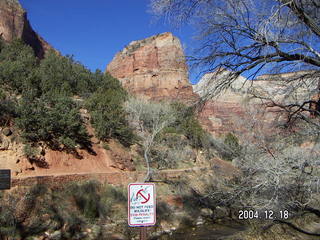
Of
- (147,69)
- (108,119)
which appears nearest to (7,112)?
(108,119)

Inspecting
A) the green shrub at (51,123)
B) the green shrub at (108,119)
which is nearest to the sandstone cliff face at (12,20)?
the green shrub at (108,119)

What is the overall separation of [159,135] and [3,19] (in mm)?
27898

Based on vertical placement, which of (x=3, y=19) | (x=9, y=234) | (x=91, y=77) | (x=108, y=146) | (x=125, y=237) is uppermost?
(x=3, y=19)

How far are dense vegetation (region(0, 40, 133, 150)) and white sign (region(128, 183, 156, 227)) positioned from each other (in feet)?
45.7

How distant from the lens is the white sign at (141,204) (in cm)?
386

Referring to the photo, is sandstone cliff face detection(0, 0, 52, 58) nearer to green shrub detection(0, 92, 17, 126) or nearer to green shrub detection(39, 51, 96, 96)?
green shrub detection(39, 51, 96, 96)

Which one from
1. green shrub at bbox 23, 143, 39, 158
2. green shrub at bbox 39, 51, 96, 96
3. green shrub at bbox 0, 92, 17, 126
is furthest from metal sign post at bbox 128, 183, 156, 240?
green shrub at bbox 39, 51, 96, 96

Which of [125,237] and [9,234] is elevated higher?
[9,234]

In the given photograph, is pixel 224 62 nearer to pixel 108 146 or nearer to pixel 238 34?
pixel 238 34

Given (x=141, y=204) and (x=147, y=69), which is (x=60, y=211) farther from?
(x=147, y=69)

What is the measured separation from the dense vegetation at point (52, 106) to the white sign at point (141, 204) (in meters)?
13.9

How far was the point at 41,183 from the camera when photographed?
13578mm

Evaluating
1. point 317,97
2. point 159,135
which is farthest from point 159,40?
point 317,97

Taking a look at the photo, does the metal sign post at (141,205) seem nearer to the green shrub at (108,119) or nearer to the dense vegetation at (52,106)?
the dense vegetation at (52,106)
